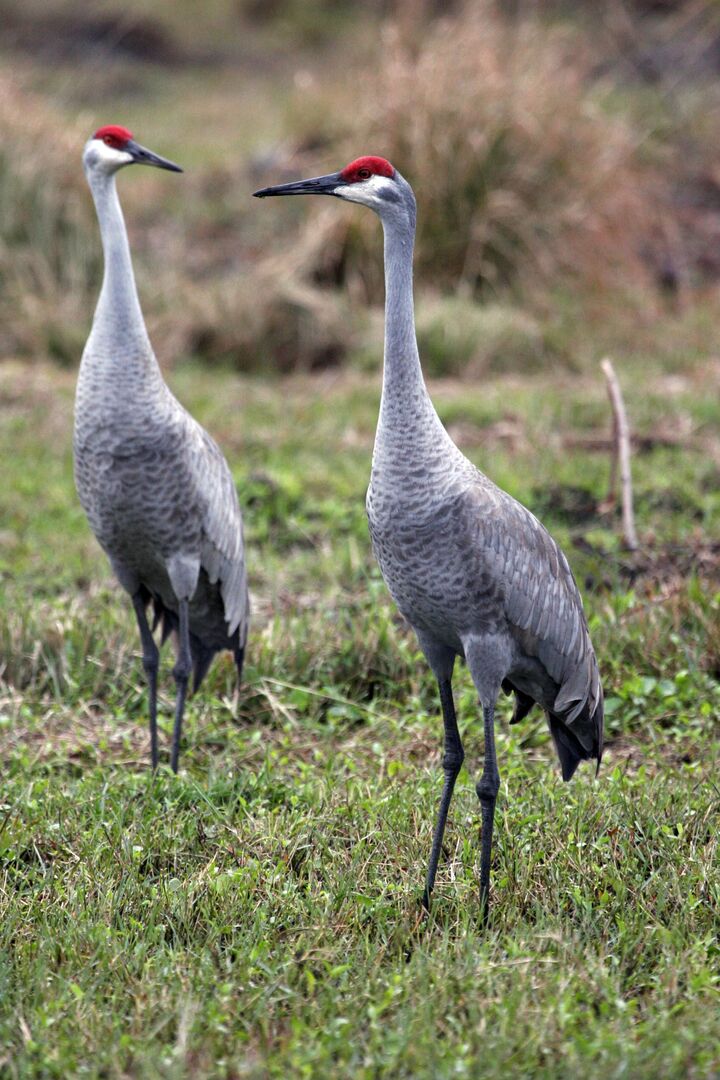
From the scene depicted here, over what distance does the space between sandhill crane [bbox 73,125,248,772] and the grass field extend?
43 cm

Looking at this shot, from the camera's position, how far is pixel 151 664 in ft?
14.0

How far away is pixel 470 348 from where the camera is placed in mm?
8359

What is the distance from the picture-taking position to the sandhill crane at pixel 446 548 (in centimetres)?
302

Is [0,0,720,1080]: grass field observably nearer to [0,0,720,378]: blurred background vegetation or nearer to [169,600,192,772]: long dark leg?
[0,0,720,378]: blurred background vegetation

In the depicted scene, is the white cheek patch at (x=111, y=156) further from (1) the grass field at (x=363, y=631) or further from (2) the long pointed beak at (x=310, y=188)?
(1) the grass field at (x=363, y=631)

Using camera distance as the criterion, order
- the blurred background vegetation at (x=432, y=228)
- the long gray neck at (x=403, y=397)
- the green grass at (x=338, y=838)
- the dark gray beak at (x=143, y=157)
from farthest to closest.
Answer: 1. the blurred background vegetation at (x=432, y=228)
2. the dark gray beak at (x=143, y=157)
3. the long gray neck at (x=403, y=397)
4. the green grass at (x=338, y=838)

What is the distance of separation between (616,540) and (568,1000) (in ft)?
10.3

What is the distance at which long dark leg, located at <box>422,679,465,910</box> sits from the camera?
10.7ft

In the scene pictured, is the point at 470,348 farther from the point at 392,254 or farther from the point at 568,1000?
the point at 568,1000

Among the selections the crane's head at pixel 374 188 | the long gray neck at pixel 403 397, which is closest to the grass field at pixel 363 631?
A: the long gray neck at pixel 403 397

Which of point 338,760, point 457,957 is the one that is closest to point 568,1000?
point 457,957

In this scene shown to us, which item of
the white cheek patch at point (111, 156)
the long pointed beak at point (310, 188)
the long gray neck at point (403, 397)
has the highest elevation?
the white cheek patch at point (111, 156)

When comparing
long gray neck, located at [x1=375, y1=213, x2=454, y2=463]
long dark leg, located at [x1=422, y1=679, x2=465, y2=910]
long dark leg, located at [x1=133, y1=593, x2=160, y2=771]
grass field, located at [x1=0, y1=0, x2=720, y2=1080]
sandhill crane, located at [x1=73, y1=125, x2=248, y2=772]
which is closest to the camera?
grass field, located at [x1=0, y1=0, x2=720, y2=1080]

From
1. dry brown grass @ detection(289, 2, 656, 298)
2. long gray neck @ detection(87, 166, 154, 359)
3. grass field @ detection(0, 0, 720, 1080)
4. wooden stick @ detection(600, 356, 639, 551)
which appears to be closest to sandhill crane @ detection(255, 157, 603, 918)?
grass field @ detection(0, 0, 720, 1080)
